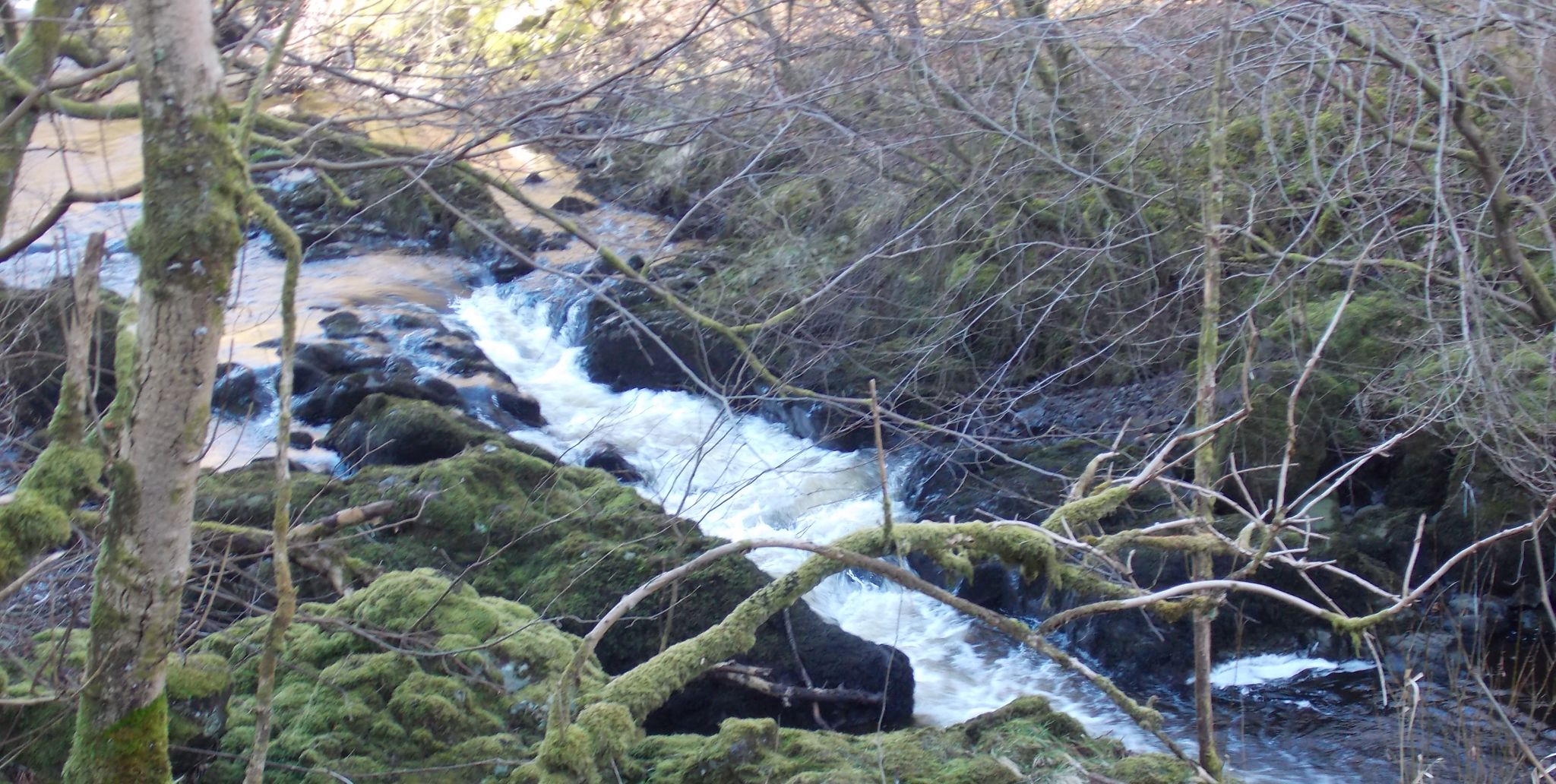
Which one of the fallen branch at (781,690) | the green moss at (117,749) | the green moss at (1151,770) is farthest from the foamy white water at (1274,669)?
the green moss at (117,749)

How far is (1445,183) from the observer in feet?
18.2

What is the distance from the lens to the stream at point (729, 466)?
19.5 ft

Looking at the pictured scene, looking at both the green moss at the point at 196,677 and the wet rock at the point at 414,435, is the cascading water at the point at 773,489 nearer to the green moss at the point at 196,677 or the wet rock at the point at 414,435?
the wet rock at the point at 414,435

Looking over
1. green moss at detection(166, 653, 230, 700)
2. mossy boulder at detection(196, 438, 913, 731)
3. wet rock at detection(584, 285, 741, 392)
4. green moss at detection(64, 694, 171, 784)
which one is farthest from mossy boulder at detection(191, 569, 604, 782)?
wet rock at detection(584, 285, 741, 392)

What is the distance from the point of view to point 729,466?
20.8ft

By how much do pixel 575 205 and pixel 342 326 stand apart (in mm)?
3844

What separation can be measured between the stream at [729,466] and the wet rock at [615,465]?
7.8 inches

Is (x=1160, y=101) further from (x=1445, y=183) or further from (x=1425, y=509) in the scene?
(x=1425, y=509)

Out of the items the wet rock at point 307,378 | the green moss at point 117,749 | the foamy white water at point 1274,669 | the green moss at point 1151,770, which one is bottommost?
the foamy white water at point 1274,669

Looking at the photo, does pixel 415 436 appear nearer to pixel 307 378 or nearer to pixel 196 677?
pixel 307 378

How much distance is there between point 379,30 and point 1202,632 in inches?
169

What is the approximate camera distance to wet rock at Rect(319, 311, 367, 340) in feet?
38.9

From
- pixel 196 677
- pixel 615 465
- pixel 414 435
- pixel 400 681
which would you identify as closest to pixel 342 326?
→ pixel 414 435

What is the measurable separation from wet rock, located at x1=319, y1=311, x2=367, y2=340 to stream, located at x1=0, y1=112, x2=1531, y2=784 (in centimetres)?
14
